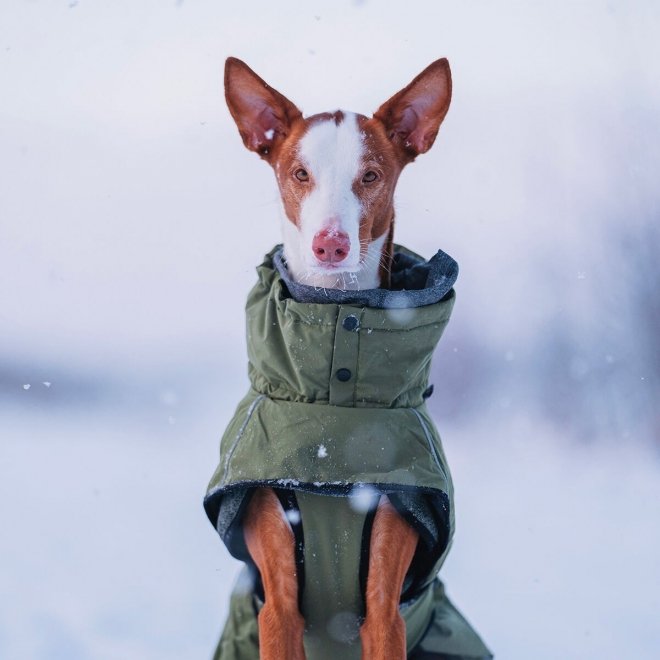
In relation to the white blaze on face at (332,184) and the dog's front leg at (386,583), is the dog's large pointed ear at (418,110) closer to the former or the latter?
the white blaze on face at (332,184)

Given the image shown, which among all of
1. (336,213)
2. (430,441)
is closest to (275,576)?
(430,441)

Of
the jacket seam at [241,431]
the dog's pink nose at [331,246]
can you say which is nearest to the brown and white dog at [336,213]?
the dog's pink nose at [331,246]

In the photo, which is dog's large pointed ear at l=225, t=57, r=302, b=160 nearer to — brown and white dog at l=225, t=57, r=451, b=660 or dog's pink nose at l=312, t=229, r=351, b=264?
brown and white dog at l=225, t=57, r=451, b=660

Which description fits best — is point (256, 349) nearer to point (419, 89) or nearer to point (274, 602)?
point (274, 602)

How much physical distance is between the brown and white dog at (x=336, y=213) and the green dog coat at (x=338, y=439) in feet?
0.21

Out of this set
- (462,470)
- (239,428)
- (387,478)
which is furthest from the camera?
(462,470)

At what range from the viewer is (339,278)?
3076 millimetres

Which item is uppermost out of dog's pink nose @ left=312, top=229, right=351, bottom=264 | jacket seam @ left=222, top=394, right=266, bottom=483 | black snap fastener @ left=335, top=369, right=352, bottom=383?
dog's pink nose @ left=312, top=229, right=351, bottom=264

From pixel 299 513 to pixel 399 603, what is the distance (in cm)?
42

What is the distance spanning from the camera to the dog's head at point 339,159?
2895mm

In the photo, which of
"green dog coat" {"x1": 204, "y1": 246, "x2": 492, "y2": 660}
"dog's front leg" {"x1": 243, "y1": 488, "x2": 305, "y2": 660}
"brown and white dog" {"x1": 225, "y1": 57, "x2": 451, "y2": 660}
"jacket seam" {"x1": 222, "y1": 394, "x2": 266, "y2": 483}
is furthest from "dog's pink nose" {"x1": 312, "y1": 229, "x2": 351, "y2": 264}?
"dog's front leg" {"x1": 243, "y1": 488, "x2": 305, "y2": 660}

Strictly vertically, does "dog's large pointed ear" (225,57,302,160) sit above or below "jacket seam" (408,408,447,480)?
above

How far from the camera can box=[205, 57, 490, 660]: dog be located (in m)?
2.81

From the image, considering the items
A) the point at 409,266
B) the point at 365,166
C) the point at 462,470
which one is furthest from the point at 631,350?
the point at 365,166
